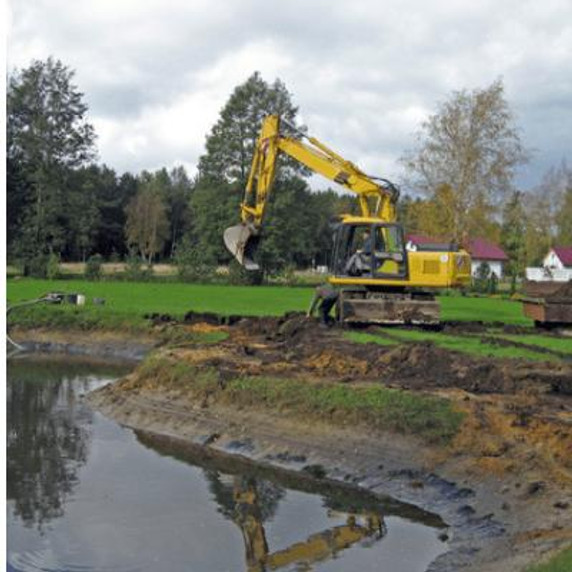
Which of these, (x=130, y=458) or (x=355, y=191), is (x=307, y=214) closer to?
(x=355, y=191)

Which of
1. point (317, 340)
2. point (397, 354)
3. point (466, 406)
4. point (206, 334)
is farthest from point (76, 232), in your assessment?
point (466, 406)

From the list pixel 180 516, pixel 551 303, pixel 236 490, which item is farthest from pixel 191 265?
pixel 180 516

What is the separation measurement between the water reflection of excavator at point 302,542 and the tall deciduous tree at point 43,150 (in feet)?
168

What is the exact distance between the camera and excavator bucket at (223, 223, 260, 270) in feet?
80.3

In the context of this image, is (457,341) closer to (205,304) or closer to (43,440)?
(43,440)

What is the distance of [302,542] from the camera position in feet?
33.8

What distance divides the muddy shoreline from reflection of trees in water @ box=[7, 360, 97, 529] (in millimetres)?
1085

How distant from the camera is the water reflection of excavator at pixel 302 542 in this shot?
9.69m

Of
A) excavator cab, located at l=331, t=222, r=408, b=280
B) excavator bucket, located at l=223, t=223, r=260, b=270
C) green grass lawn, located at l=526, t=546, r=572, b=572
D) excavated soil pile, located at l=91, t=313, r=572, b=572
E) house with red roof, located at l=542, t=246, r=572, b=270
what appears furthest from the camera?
house with red roof, located at l=542, t=246, r=572, b=270

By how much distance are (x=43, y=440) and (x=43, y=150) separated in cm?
5152

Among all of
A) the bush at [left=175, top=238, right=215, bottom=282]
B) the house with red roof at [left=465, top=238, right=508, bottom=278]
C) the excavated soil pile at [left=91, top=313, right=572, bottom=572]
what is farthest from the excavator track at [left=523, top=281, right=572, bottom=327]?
the house with red roof at [left=465, top=238, right=508, bottom=278]

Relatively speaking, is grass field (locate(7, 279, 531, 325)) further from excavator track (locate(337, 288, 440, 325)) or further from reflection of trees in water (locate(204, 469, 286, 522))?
reflection of trees in water (locate(204, 469, 286, 522))

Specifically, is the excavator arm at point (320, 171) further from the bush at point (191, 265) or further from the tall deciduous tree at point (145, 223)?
the tall deciduous tree at point (145, 223)

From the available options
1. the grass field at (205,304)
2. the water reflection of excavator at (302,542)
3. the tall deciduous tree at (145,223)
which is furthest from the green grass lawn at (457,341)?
the tall deciduous tree at (145,223)
